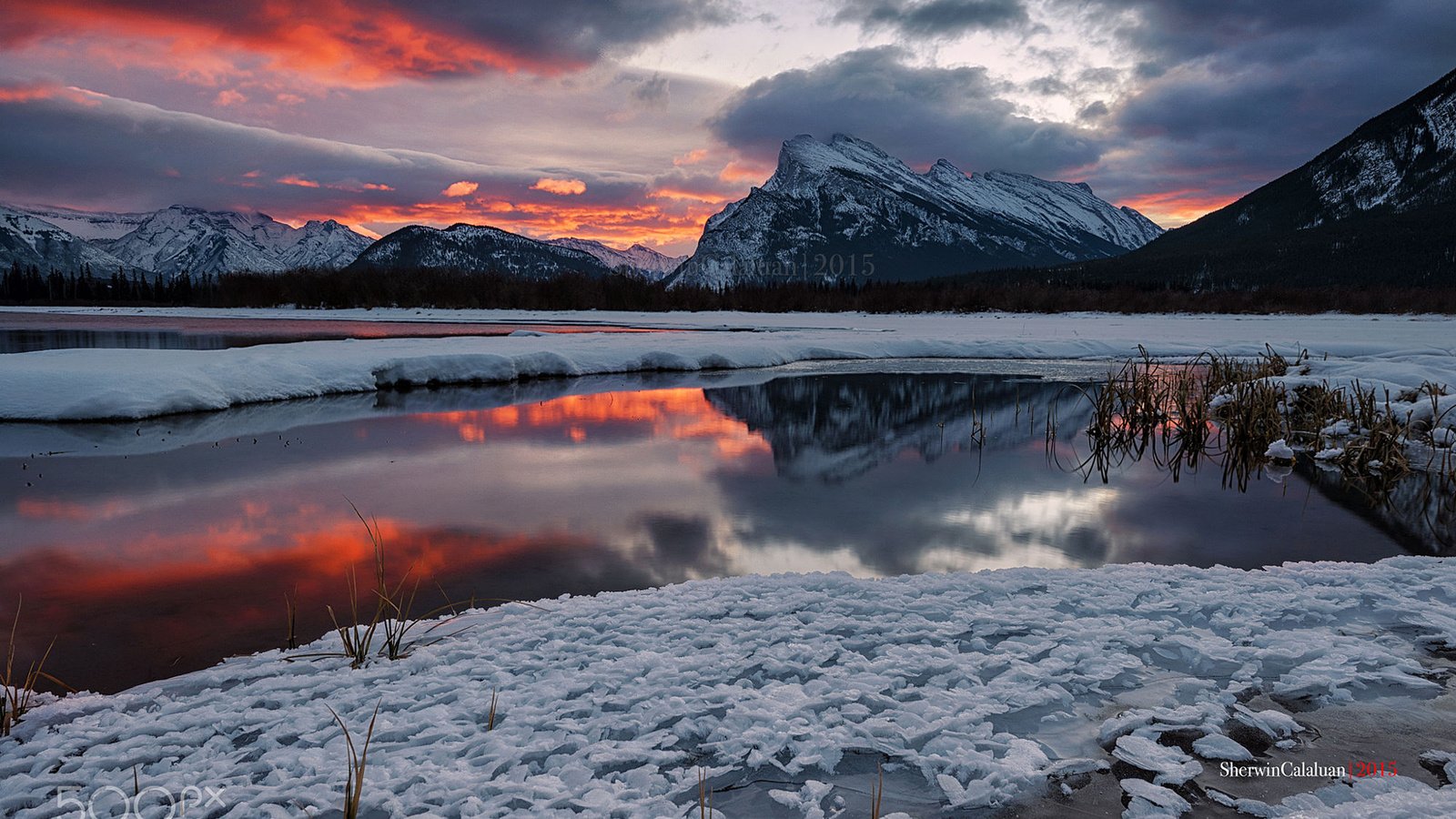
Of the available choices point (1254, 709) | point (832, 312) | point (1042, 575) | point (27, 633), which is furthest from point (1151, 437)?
point (832, 312)

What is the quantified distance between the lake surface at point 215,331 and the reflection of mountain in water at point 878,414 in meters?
12.8

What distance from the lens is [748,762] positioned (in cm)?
272

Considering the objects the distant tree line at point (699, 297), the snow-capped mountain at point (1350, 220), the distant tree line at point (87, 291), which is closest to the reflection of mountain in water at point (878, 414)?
the distant tree line at point (699, 297)

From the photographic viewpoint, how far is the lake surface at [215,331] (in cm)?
2127

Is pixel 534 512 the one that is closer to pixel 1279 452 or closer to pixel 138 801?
pixel 138 801

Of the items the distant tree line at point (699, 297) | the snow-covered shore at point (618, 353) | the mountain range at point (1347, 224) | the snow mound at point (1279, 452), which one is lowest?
the snow mound at point (1279, 452)

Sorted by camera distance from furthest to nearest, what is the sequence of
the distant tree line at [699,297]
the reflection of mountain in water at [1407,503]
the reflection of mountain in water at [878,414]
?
the distant tree line at [699,297]
the reflection of mountain in water at [878,414]
the reflection of mountain in water at [1407,503]

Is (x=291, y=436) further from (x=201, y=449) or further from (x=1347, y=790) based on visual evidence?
(x=1347, y=790)

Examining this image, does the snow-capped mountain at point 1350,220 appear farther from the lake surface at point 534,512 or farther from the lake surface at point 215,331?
the lake surface at point 534,512

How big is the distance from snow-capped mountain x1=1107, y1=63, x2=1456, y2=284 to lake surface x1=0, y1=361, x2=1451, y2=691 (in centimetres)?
10535

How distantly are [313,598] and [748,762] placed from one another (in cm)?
343

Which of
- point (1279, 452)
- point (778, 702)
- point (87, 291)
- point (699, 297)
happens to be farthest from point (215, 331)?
point (87, 291)

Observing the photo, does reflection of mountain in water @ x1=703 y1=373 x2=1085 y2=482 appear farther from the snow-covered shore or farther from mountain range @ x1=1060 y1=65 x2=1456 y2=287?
mountain range @ x1=1060 y1=65 x2=1456 y2=287

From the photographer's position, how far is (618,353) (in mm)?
19516
